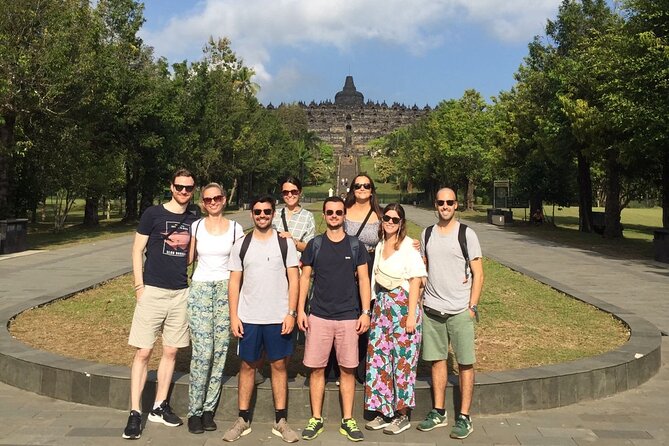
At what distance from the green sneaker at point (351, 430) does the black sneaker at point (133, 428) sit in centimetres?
141

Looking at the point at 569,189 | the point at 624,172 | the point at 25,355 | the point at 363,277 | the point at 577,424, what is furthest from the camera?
the point at 569,189

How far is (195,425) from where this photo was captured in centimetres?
428

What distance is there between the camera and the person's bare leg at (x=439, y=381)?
174 inches

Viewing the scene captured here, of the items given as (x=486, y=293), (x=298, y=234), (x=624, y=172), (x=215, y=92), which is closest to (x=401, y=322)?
(x=298, y=234)

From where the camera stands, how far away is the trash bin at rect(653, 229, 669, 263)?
14.6 m

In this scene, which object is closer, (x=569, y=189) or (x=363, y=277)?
(x=363, y=277)

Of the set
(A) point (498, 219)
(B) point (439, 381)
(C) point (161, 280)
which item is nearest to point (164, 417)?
(C) point (161, 280)

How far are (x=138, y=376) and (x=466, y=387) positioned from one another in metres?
2.36

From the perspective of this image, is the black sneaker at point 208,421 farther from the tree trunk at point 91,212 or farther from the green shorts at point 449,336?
the tree trunk at point 91,212

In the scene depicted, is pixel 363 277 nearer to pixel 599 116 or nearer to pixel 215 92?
pixel 599 116

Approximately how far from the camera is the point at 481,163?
41.9 m

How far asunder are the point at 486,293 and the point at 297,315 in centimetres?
639

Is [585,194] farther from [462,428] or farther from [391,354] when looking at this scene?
[391,354]

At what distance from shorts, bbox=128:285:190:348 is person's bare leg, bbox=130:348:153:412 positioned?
71mm
